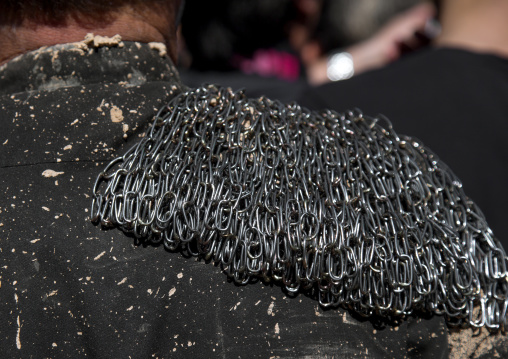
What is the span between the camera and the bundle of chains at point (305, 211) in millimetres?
883

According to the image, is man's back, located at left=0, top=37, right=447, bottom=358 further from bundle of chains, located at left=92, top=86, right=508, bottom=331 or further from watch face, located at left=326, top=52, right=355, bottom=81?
watch face, located at left=326, top=52, right=355, bottom=81

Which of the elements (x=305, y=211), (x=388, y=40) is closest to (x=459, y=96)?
(x=305, y=211)

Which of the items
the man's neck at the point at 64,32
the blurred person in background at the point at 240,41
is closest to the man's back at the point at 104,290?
the man's neck at the point at 64,32

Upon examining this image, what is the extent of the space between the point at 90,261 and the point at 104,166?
16cm

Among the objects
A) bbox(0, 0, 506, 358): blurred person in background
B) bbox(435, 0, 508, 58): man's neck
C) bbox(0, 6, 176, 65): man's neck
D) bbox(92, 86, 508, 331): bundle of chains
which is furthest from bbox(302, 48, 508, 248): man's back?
bbox(0, 6, 176, 65): man's neck

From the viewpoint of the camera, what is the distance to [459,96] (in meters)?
1.70

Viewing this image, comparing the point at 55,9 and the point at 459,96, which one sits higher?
the point at 459,96

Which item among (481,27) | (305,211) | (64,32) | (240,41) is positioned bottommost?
(305,211)

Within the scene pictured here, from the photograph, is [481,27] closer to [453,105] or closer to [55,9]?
[453,105]

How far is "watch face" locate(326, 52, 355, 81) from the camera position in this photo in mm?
3477

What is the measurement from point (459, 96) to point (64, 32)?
121 cm

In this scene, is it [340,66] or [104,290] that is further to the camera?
[340,66]

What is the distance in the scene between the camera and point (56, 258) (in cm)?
87

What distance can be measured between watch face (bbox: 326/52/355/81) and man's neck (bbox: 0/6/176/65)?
101 inches
